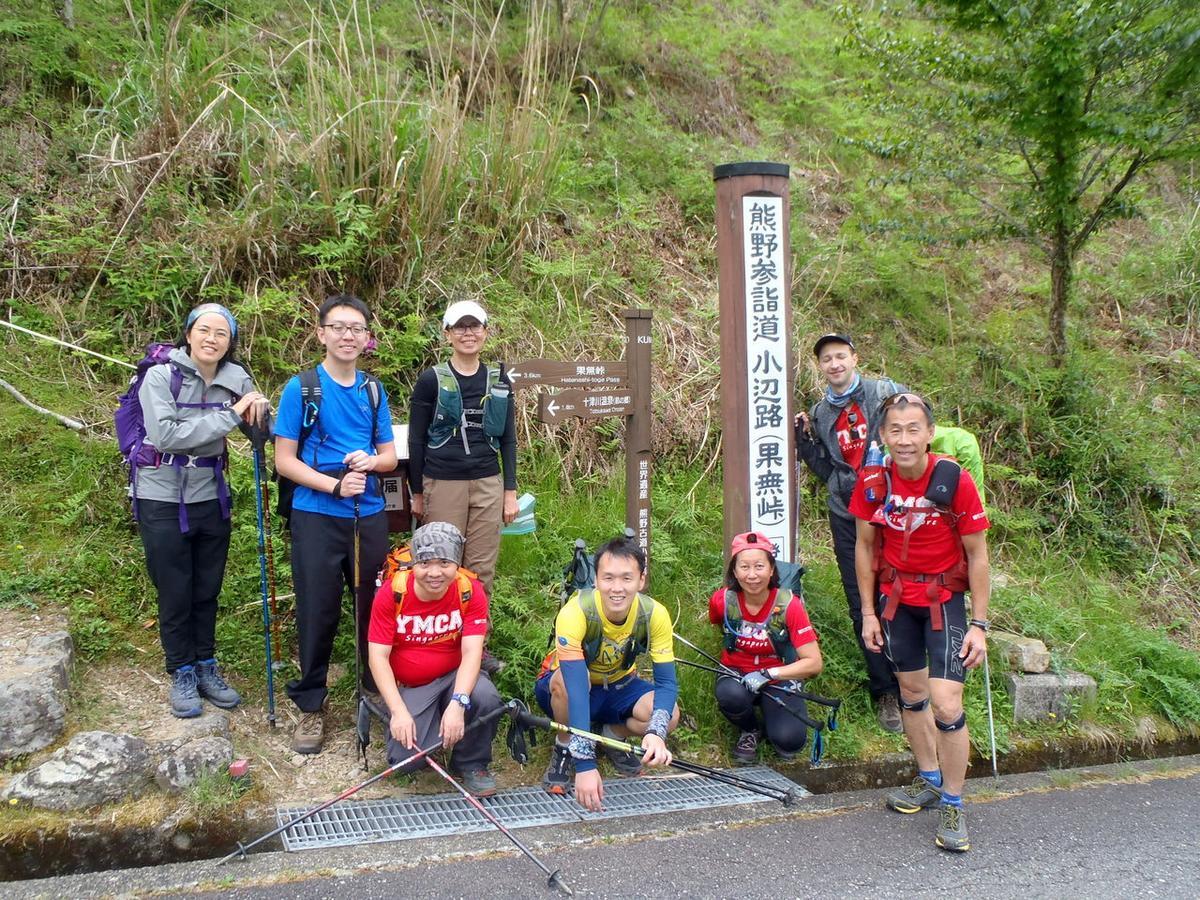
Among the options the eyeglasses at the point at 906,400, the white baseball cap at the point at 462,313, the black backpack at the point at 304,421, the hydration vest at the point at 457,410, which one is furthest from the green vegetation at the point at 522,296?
the eyeglasses at the point at 906,400

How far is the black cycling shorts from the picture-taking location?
150 inches

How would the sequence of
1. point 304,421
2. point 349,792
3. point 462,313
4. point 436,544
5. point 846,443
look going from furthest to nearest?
point 846,443
point 462,313
point 304,421
point 436,544
point 349,792

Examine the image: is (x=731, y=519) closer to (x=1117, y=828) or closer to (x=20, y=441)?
(x=1117, y=828)

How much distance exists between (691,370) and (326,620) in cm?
376

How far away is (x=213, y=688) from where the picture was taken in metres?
4.05

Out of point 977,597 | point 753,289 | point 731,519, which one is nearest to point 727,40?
point 753,289

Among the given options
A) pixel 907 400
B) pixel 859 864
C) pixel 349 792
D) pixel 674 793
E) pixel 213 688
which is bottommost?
pixel 859 864

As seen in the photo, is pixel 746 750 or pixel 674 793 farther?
pixel 746 750

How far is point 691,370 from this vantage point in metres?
6.75

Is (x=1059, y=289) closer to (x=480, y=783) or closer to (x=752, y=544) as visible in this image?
(x=752, y=544)

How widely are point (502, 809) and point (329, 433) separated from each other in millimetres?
1878

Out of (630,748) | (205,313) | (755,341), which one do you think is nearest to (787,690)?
(630,748)

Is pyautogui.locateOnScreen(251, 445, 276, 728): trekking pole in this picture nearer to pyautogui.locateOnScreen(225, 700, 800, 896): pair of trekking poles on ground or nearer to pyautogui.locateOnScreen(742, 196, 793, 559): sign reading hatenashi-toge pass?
pyautogui.locateOnScreen(225, 700, 800, 896): pair of trekking poles on ground

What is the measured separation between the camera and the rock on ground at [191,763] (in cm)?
343
